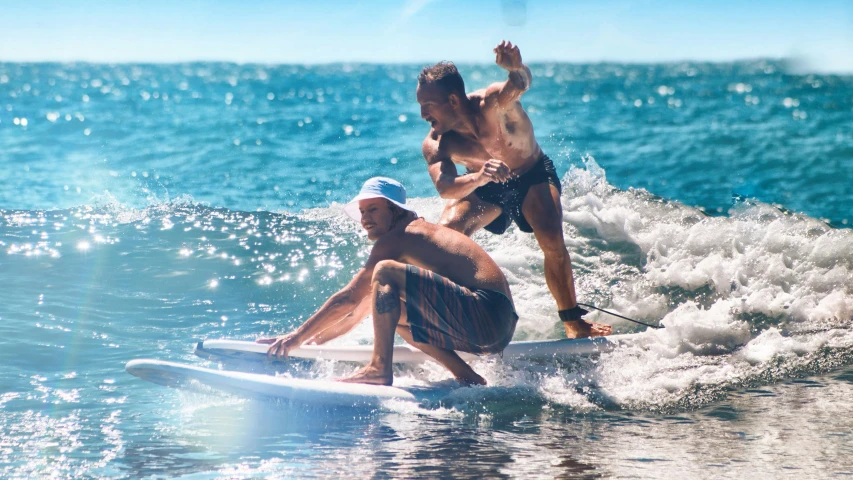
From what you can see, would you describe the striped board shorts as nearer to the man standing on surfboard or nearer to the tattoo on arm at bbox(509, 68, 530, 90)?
the man standing on surfboard

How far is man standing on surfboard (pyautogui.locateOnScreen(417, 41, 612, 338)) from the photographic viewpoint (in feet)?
18.0

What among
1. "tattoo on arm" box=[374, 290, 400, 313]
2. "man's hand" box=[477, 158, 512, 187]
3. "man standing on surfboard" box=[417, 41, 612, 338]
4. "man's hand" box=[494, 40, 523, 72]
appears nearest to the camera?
"tattoo on arm" box=[374, 290, 400, 313]

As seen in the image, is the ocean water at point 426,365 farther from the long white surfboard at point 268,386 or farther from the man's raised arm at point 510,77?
the man's raised arm at point 510,77

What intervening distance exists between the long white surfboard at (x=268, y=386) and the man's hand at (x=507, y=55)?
2.07 m

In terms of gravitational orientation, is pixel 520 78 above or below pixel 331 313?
above

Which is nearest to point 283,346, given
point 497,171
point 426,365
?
point 426,365

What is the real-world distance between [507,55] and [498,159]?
2.74 ft

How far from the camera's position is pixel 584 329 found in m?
6.20

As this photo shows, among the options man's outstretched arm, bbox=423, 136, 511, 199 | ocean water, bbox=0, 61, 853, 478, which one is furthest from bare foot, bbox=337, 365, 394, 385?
man's outstretched arm, bbox=423, 136, 511, 199

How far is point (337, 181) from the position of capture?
14.9 meters

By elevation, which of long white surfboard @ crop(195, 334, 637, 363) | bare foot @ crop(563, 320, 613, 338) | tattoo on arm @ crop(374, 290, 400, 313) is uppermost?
tattoo on arm @ crop(374, 290, 400, 313)

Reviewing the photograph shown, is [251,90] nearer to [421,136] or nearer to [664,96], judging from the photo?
[664,96]

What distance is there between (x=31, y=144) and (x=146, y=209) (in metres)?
10.9

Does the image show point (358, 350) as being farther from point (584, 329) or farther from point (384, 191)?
point (584, 329)
